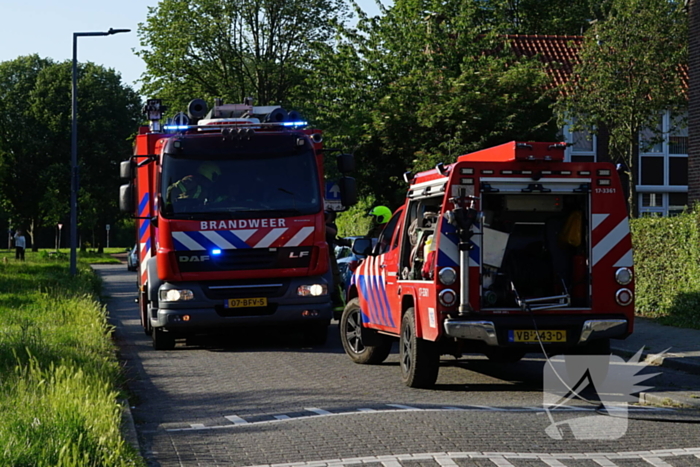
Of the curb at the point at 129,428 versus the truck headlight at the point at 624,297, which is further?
the truck headlight at the point at 624,297

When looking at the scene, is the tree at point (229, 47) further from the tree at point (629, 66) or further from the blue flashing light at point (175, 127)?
the blue flashing light at point (175, 127)

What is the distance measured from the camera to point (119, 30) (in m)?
31.4

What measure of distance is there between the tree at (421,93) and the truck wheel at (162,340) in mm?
13136

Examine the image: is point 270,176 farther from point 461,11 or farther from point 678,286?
point 461,11

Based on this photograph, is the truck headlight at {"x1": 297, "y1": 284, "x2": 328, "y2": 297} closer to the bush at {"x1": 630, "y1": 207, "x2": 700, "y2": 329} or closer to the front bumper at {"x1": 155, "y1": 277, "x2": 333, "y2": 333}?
the front bumper at {"x1": 155, "y1": 277, "x2": 333, "y2": 333}

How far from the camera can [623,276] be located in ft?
33.3

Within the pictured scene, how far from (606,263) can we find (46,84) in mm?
61120

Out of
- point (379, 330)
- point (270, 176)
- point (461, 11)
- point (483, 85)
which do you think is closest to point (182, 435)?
point (379, 330)

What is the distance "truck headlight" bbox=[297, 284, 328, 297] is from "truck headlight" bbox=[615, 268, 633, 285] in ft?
16.6

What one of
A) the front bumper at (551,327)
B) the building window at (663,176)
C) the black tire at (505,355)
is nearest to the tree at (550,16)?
the building window at (663,176)

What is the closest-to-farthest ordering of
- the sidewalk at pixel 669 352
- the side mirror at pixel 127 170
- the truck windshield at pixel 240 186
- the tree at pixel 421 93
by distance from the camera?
the sidewalk at pixel 669 352 < the truck windshield at pixel 240 186 < the side mirror at pixel 127 170 < the tree at pixel 421 93

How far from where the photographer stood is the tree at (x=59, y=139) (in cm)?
6444

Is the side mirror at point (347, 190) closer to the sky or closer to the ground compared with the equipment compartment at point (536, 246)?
closer to the sky

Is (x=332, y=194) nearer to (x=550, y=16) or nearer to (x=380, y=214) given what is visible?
(x=380, y=214)
